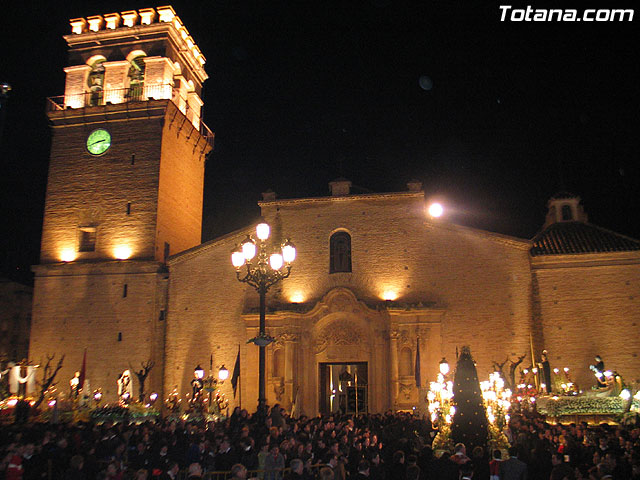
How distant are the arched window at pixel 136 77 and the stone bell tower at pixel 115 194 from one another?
0.06 metres

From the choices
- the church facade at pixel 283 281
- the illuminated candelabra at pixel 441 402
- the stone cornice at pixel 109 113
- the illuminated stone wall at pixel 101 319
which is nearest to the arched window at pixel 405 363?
the church facade at pixel 283 281

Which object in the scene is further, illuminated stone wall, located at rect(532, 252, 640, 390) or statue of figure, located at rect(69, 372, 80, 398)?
statue of figure, located at rect(69, 372, 80, 398)

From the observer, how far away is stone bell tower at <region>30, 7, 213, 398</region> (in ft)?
89.8

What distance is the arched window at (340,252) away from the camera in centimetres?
2756

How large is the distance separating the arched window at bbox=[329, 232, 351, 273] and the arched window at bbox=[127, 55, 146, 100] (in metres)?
12.1

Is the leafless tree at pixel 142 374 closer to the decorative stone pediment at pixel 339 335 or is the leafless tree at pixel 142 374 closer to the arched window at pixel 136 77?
the decorative stone pediment at pixel 339 335

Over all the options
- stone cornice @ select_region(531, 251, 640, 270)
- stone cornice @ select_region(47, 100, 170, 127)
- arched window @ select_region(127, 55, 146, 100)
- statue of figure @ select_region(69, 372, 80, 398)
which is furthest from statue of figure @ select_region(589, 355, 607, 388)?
arched window @ select_region(127, 55, 146, 100)

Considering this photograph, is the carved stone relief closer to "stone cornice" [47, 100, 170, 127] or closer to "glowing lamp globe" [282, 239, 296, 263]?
"glowing lamp globe" [282, 239, 296, 263]

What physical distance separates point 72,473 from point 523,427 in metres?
10.8

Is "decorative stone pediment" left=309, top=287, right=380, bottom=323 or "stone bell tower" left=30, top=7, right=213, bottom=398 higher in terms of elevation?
"stone bell tower" left=30, top=7, right=213, bottom=398

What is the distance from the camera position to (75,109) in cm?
2975

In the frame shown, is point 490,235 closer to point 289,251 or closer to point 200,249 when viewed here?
point 289,251

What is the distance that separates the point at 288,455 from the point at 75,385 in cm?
1668

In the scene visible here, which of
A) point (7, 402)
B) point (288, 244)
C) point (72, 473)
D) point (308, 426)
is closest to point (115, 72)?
point (7, 402)
